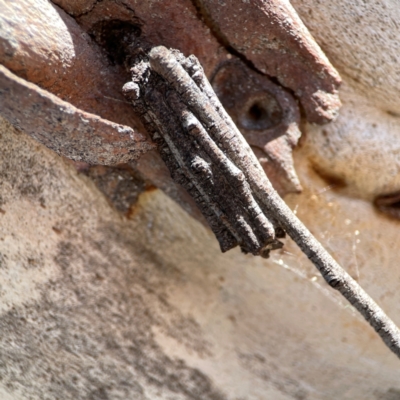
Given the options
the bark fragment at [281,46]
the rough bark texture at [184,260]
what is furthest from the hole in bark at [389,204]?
the bark fragment at [281,46]

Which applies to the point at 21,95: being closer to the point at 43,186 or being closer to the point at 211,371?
the point at 43,186

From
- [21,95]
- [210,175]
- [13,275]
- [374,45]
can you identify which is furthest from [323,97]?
[13,275]

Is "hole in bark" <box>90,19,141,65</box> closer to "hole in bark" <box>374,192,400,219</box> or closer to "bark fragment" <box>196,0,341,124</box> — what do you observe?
"bark fragment" <box>196,0,341,124</box>

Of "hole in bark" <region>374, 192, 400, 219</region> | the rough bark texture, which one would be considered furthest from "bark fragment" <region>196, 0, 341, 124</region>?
"hole in bark" <region>374, 192, 400, 219</region>

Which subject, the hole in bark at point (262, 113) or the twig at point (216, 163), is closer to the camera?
the twig at point (216, 163)

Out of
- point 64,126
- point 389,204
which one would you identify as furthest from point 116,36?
point 389,204

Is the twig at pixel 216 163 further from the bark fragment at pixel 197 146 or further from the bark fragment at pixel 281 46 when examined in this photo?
the bark fragment at pixel 281 46
